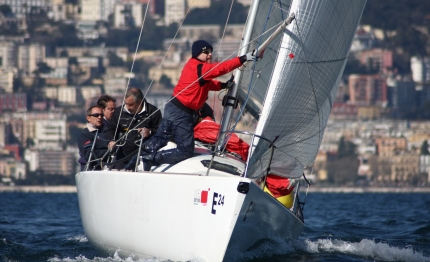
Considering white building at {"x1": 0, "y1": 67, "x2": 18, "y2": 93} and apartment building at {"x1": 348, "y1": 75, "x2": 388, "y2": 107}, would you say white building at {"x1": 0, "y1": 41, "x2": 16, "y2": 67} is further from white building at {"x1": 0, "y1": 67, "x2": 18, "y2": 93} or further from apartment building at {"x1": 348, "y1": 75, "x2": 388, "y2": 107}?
apartment building at {"x1": 348, "y1": 75, "x2": 388, "y2": 107}

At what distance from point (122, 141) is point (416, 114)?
77.0 meters

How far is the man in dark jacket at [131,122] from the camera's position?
719 cm

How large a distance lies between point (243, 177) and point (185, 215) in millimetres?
458

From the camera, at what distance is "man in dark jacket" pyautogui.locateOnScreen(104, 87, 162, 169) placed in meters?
7.19

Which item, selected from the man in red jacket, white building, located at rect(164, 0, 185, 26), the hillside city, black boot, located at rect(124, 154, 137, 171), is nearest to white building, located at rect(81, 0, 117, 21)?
the hillside city

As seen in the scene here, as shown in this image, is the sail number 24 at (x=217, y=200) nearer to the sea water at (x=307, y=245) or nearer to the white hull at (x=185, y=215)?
the white hull at (x=185, y=215)

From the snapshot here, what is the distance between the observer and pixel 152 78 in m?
68.3

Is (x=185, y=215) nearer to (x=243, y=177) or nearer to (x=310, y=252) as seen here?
(x=243, y=177)

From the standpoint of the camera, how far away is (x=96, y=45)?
9888 centimetres

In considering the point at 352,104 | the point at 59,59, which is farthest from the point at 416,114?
the point at 59,59

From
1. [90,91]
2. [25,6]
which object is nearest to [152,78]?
[90,91]

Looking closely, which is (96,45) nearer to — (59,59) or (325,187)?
(59,59)

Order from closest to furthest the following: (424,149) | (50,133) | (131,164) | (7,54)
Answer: (131,164)
(424,149)
(50,133)
(7,54)

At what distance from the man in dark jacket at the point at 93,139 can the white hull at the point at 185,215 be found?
0.80m
